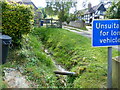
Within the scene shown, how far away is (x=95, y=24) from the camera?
2959 mm

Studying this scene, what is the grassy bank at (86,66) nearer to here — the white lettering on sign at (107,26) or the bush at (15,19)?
the white lettering on sign at (107,26)

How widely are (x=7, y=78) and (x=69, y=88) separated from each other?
1645 mm

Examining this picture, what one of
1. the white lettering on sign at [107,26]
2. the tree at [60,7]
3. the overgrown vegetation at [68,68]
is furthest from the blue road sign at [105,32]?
the tree at [60,7]

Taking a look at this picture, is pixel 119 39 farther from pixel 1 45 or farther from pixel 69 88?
pixel 1 45

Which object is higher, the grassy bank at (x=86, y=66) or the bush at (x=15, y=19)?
the bush at (x=15, y=19)

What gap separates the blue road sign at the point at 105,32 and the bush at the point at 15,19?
332cm

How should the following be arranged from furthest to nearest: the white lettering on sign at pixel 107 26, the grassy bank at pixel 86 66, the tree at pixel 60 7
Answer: the tree at pixel 60 7, the grassy bank at pixel 86 66, the white lettering on sign at pixel 107 26

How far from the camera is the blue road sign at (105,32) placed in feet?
9.75

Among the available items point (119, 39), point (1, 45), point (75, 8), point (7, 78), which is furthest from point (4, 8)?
point (75, 8)

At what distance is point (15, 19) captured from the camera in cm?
546

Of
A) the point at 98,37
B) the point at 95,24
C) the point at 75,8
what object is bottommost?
the point at 98,37

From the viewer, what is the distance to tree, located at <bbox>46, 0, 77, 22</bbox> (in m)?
21.7

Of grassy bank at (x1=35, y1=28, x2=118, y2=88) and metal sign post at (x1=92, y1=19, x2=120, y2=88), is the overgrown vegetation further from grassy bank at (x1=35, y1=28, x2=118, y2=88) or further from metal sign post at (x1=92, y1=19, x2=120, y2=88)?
metal sign post at (x1=92, y1=19, x2=120, y2=88)

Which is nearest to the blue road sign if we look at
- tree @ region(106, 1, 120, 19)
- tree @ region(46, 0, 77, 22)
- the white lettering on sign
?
the white lettering on sign
